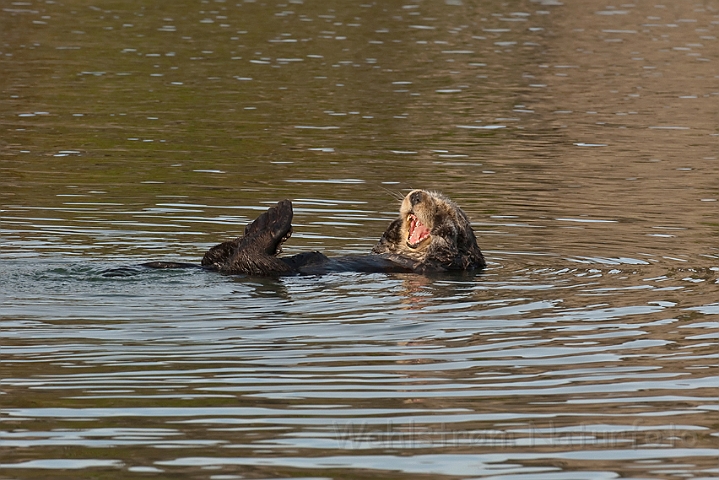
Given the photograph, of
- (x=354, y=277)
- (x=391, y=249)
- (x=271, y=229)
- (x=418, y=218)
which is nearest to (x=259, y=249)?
(x=271, y=229)

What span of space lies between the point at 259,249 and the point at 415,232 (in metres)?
1.36

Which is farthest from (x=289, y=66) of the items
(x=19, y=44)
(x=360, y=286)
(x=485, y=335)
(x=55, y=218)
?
(x=485, y=335)

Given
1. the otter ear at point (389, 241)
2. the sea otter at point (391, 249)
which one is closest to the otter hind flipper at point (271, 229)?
the sea otter at point (391, 249)

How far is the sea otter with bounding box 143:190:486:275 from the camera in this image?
27.2ft

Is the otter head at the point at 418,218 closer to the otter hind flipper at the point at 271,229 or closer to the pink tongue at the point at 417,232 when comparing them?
the pink tongue at the point at 417,232

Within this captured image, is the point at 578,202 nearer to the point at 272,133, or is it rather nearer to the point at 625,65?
the point at 272,133

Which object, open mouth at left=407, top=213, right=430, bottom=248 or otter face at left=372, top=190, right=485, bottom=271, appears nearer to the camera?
otter face at left=372, top=190, right=485, bottom=271

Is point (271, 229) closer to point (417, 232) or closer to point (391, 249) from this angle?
point (391, 249)

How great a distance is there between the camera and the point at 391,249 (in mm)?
9086

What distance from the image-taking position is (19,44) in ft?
77.1

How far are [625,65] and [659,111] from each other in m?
4.85

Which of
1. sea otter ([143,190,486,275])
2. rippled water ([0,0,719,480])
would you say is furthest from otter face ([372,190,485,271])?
rippled water ([0,0,719,480])

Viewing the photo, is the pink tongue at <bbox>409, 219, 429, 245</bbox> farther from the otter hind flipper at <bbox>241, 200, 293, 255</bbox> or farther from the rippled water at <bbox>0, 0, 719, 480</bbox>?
the otter hind flipper at <bbox>241, 200, 293, 255</bbox>

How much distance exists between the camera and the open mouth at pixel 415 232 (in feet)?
30.0
